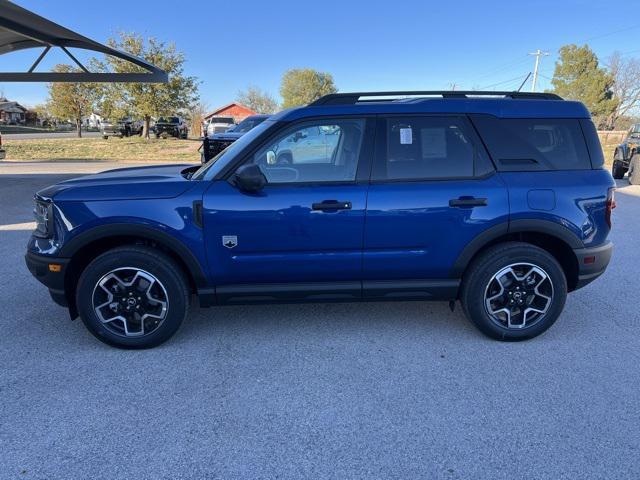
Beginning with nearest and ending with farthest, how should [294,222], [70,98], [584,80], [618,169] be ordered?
→ [294,222]
[618,169]
[70,98]
[584,80]

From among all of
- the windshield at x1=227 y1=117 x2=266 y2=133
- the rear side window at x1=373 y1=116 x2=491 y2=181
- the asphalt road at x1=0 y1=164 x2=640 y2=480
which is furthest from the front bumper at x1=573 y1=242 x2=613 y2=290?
the windshield at x1=227 y1=117 x2=266 y2=133

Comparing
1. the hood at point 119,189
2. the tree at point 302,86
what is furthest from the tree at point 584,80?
the hood at point 119,189

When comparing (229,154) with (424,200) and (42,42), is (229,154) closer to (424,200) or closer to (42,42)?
(424,200)

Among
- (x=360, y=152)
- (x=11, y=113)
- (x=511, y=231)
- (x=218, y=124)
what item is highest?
(x=11, y=113)

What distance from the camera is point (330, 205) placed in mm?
3348

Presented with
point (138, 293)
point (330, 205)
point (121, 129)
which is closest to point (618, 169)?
point (330, 205)

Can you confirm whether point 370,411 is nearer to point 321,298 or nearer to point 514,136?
point 321,298

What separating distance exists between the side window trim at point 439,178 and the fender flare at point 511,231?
1.38 feet

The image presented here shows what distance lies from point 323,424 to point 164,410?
973mm

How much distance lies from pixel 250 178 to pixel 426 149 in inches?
53.7

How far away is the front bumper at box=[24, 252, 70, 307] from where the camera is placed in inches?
131

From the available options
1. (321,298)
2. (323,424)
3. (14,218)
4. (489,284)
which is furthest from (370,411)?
(14,218)

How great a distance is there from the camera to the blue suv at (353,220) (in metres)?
3.33

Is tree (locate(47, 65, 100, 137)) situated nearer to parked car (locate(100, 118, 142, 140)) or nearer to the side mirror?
parked car (locate(100, 118, 142, 140))
